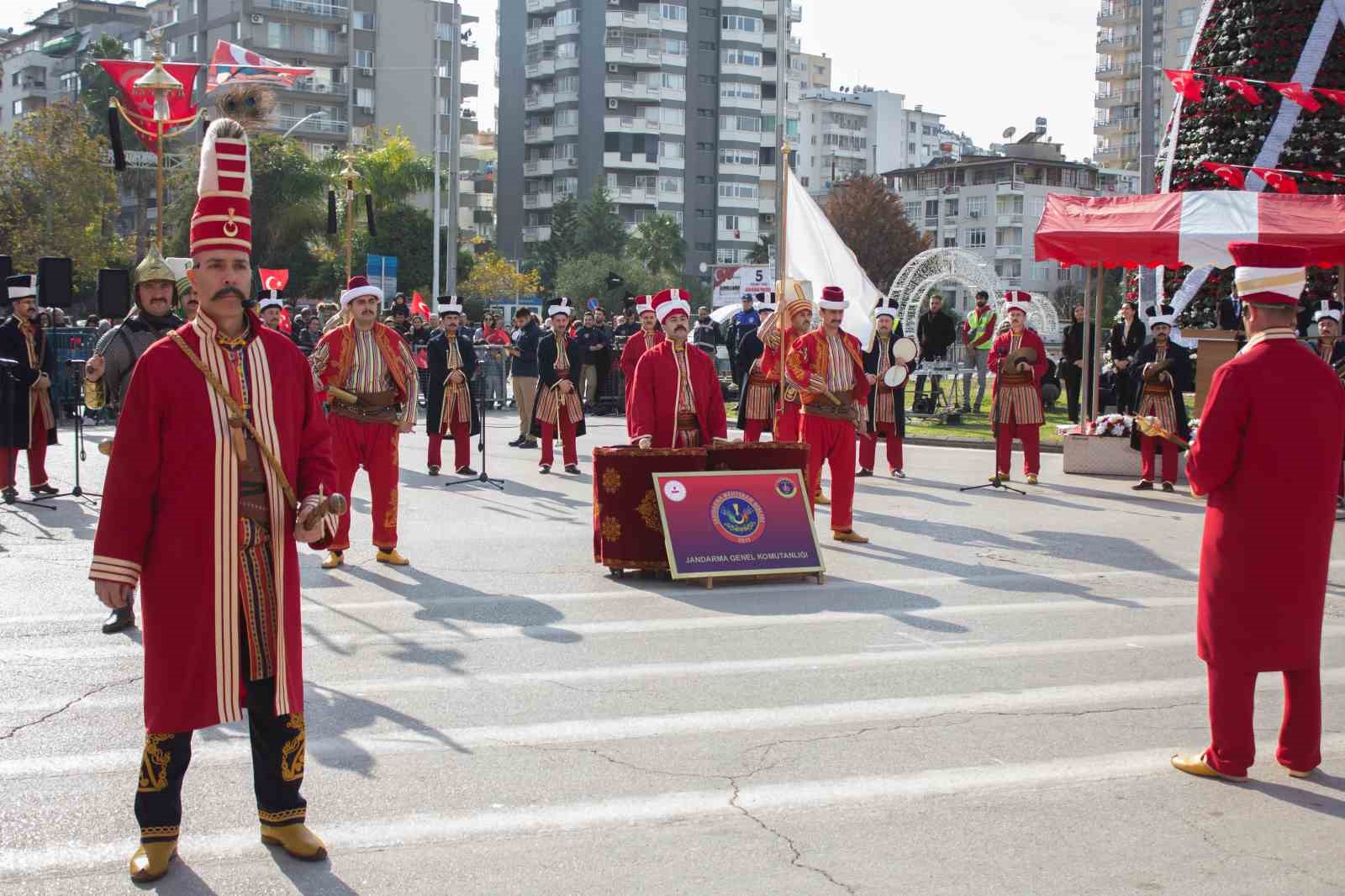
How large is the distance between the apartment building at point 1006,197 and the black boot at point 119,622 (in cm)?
9732

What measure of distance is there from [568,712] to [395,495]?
4.68m

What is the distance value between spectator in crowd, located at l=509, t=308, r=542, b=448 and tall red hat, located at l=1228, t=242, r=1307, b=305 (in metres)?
16.1

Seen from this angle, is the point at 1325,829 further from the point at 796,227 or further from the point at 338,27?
the point at 338,27

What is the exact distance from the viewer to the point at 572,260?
80.8m

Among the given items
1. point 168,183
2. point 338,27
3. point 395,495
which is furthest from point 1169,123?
point 338,27

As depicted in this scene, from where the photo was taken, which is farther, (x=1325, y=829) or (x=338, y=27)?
(x=338, y=27)

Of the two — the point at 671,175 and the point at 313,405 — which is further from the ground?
the point at 671,175

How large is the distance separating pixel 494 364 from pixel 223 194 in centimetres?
2521

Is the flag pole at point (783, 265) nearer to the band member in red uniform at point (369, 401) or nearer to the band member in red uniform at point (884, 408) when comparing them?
the band member in red uniform at point (369, 401)

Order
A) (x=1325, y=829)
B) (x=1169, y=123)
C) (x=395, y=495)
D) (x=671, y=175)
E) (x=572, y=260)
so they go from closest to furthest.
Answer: (x=1325, y=829)
(x=395, y=495)
(x=1169, y=123)
(x=572, y=260)
(x=671, y=175)

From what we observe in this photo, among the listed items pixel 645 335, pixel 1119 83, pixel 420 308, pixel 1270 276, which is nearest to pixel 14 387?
pixel 645 335

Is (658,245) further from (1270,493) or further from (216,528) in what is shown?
(216,528)

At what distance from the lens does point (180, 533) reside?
4625 millimetres

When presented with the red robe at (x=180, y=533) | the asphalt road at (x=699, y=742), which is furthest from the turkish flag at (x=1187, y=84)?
the red robe at (x=180, y=533)
